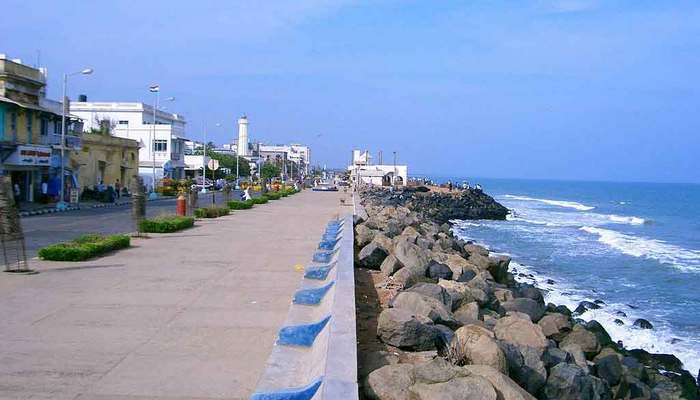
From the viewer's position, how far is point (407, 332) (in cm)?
702

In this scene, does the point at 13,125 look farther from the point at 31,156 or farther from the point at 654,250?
the point at 654,250

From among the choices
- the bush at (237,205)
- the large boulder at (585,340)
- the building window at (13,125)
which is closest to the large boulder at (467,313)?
the large boulder at (585,340)

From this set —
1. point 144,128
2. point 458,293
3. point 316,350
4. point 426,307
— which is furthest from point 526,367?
point 144,128

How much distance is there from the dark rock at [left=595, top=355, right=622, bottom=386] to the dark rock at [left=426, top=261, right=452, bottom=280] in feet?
9.69

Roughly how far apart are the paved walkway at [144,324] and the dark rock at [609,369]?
4.73m

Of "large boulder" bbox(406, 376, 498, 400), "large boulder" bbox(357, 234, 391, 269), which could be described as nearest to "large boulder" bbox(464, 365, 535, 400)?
"large boulder" bbox(406, 376, 498, 400)

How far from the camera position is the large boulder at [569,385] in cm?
720

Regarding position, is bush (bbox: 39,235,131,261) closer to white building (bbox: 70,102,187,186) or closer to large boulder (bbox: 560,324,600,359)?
large boulder (bbox: 560,324,600,359)

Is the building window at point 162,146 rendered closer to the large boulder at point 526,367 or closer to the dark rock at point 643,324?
the dark rock at point 643,324

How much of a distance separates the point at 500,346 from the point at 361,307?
3.10 meters

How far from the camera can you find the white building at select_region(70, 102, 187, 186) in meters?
67.5

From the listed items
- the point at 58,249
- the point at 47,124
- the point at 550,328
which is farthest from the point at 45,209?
the point at 550,328

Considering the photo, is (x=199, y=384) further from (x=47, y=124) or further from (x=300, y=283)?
(x=47, y=124)

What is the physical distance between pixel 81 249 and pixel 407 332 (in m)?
A: 8.53
